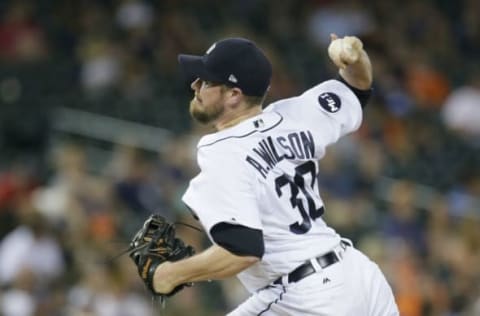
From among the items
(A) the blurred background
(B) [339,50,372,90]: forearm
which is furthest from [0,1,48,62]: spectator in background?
(B) [339,50,372,90]: forearm

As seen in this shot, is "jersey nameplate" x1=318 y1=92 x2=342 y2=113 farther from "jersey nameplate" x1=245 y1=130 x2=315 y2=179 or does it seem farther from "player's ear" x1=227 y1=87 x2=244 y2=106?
"player's ear" x1=227 y1=87 x2=244 y2=106

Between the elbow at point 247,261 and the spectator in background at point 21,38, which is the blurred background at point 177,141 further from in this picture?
the elbow at point 247,261

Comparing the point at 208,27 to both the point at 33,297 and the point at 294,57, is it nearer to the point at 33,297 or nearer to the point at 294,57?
the point at 294,57

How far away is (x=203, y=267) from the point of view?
4902 millimetres

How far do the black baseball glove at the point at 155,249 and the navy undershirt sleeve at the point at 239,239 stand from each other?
28 centimetres

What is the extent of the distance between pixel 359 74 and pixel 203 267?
125 centimetres

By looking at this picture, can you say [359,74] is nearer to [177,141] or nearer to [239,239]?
[239,239]

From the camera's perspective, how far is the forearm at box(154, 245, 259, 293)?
485 centimetres

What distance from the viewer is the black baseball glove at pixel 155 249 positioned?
5.04 m

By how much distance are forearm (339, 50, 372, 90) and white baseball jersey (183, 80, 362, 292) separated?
Answer: 336 mm

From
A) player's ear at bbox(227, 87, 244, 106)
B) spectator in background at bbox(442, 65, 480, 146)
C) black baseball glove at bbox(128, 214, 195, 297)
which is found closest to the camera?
black baseball glove at bbox(128, 214, 195, 297)

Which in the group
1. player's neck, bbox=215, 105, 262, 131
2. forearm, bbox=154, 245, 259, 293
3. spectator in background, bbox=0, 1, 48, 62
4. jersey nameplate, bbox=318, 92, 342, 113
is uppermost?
spectator in background, bbox=0, 1, 48, 62

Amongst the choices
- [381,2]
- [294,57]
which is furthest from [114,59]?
[381,2]

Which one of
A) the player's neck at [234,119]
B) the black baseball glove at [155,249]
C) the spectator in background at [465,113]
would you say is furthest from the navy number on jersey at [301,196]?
the spectator in background at [465,113]
